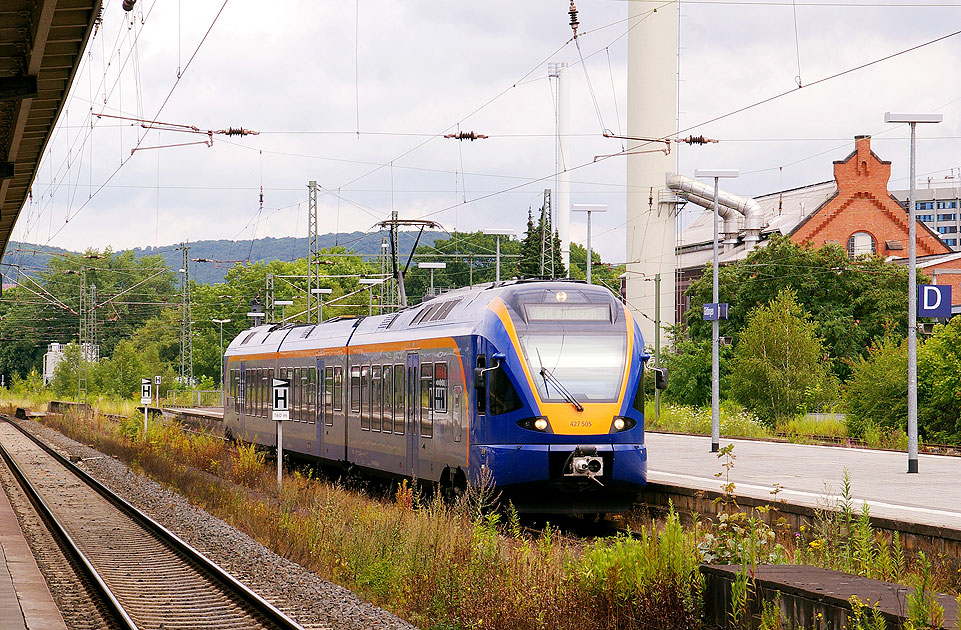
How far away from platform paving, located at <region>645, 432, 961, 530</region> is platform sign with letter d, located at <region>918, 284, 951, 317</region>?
298cm

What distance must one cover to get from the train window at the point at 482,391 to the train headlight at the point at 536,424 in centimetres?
64

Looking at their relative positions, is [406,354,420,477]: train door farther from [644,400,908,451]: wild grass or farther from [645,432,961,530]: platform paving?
[644,400,908,451]: wild grass

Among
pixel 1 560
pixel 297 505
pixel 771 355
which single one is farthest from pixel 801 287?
pixel 1 560

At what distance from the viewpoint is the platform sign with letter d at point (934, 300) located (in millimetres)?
22266

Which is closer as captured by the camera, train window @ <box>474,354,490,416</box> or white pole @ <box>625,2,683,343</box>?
train window @ <box>474,354,490,416</box>

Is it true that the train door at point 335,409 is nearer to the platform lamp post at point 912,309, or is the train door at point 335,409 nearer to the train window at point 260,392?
the train window at point 260,392

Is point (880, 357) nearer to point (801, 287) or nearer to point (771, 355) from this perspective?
point (771, 355)

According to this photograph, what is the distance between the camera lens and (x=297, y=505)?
20219mm

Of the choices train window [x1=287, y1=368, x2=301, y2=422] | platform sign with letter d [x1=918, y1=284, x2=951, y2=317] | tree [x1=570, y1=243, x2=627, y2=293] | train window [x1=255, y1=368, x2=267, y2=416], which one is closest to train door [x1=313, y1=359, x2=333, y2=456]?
train window [x1=287, y1=368, x2=301, y2=422]

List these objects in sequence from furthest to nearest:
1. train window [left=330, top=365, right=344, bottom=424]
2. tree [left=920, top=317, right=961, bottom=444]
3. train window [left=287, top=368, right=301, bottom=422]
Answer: tree [left=920, top=317, right=961, bottom=444] < train window [left=287, top=368, right=301, bottom=422] < train window [left=330, top=365, right=344, bottom=424]

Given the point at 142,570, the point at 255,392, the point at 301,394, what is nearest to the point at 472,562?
the point at 142,570

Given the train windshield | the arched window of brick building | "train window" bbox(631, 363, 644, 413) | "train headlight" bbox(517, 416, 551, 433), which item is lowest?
"train headlight" bbox(517, 416, 551, 433)

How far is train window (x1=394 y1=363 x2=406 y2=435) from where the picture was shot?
2017cm

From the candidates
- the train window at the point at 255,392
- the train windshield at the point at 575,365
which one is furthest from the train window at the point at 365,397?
the train window at the point at 255,392
